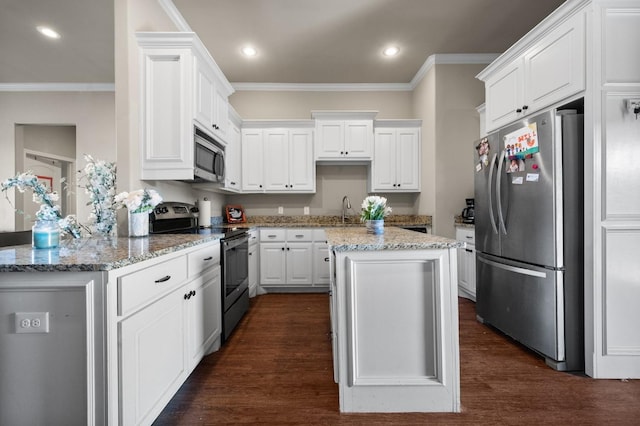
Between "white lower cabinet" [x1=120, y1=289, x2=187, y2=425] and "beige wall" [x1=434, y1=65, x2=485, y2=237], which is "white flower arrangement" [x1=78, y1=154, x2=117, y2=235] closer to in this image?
"white lower cabinet" [x1=120, y1=289, x2=187, y2=425]

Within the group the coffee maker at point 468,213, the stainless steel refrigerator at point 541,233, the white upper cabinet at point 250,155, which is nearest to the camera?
the stainless steel refrigerator at point 541,233

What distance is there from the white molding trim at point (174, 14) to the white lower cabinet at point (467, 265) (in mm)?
3675

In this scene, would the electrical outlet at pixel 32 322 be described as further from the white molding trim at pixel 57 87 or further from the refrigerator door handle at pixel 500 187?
the refrigerator door handle at pixel 500 187

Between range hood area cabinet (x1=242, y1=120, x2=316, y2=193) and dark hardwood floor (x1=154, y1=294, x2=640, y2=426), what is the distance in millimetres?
2273

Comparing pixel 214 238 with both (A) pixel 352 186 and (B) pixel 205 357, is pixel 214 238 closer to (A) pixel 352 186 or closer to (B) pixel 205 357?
(B) pixel 205 357

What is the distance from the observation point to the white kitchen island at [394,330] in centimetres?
157

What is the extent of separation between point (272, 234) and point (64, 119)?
2.33 meters

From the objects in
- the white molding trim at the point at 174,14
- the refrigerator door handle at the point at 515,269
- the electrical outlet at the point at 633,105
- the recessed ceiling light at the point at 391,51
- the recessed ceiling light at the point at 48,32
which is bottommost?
the refrigerator door handle at the point at 515,269

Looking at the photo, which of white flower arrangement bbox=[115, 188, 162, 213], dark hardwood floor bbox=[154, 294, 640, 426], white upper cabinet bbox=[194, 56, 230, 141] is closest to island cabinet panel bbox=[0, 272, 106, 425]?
dark hardwood floor bbox=[154, 294, 640, 426]

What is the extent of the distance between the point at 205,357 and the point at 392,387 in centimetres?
137

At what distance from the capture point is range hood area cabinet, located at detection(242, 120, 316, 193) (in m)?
4.11

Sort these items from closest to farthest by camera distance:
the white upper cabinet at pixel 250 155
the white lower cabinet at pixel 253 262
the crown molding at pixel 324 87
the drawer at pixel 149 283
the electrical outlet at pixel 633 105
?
→ the drawer at pixel 149 283, the electrical outlet at pixel 633 105, the white lower cabinet at pixel 253 262, the white upper cabinet at pixel 250 155, the crown molding at pixel 324 87

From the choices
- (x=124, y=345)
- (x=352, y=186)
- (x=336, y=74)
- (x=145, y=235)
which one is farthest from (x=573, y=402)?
(x=336, y=74)

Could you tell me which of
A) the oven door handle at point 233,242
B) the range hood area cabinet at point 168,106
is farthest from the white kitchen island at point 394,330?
the range hood area cabinet at point 168,106
